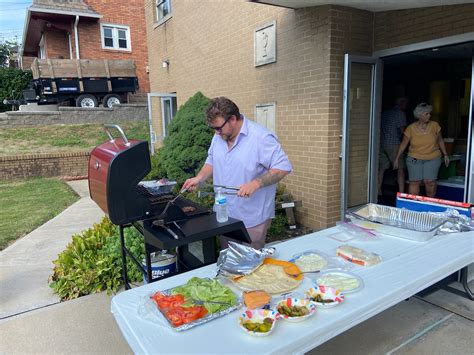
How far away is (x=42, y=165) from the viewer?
35.3 feet

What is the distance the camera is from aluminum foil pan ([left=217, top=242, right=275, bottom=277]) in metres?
2.04

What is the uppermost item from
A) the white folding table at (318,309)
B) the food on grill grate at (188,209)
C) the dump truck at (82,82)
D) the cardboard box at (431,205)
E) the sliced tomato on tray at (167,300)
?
the dump truck at (82,82)

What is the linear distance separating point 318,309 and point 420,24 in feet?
13.3

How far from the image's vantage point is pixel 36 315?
3.23 metres

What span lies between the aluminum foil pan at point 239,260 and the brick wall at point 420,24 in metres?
3.51

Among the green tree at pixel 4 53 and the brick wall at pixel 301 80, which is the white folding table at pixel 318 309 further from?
the green tree at pixel 4 53

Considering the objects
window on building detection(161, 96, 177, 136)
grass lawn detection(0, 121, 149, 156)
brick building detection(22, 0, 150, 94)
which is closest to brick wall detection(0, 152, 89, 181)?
grass lawn detection(0, 121, 149, 156)

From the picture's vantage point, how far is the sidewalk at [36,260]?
3533mm

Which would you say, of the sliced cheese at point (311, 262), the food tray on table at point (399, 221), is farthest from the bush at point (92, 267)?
the food tray on table at point (399, 221)

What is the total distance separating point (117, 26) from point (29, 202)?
40.2 ft

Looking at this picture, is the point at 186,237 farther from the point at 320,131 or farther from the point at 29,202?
the point at 29,202

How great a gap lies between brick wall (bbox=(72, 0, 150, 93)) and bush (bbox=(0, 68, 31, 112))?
493 cm

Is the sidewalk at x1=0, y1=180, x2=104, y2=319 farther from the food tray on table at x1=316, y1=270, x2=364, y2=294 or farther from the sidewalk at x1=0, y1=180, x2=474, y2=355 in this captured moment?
the food tray on table at x1=316, y1=270, x2=364, y2=294

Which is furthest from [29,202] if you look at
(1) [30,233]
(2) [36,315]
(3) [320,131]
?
(3) [320,131]
